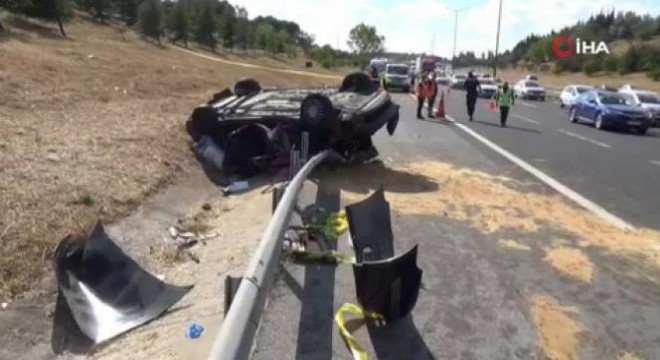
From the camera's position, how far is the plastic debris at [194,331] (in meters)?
4.15

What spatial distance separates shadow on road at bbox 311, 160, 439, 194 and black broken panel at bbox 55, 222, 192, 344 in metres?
3.91

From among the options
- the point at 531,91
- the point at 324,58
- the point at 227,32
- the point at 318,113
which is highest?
the point at 227,32

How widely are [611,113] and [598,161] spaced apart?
38.1ft

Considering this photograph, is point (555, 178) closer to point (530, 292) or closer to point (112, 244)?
point (530, 292)

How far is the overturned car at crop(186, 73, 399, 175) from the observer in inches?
367

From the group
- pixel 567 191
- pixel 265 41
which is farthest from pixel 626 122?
pixel 265 41

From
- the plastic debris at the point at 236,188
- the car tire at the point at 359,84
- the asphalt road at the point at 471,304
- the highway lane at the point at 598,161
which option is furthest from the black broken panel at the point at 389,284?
the car tire at the point at 359,84

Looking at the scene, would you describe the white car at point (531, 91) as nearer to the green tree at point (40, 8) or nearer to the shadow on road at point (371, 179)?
the green tree at point (40, 8)

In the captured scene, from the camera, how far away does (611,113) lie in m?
23.7

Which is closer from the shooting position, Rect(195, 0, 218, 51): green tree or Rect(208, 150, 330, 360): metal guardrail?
Rect(208, 150, 330, 360): metal guardrail

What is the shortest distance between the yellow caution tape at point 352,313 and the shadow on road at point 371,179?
4.33 m

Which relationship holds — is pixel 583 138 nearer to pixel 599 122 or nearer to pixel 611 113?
pixel 611 113

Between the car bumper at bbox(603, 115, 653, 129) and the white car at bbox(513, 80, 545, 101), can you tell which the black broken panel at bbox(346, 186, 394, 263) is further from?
the white car at bbox(513, 80, 545, 101)

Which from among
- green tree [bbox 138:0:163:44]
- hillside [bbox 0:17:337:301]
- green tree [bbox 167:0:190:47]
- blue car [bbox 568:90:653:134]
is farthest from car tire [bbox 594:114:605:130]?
green tree [bbox 167:0:190:47]
